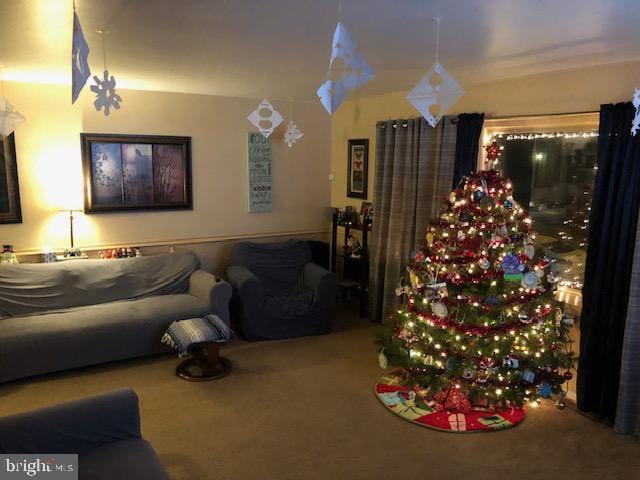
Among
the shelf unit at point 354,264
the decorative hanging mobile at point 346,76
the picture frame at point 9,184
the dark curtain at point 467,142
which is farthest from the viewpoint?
the shelf unit at point 354,264

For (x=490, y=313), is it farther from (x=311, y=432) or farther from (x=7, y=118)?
(x=7, y=118)

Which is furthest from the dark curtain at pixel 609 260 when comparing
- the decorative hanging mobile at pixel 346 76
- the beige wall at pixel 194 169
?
the beige wall at pixel 194 169

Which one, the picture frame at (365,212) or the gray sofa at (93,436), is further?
the picture frame at (365,212)

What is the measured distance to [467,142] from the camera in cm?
412

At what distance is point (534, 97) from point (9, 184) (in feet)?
14.3

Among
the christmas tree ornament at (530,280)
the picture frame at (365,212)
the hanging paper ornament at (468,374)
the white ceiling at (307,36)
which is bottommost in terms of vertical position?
the hanging paper ornament at (468,374)

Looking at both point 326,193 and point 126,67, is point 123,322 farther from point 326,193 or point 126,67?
point 326,193

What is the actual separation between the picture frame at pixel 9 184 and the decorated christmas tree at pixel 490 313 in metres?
3.60

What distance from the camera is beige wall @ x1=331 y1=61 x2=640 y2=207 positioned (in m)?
3.20

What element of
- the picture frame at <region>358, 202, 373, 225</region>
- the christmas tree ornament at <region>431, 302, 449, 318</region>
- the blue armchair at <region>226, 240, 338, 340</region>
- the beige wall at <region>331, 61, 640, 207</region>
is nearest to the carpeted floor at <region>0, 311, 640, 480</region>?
the blue armchair at <region>226, 240, 338, 340</region>

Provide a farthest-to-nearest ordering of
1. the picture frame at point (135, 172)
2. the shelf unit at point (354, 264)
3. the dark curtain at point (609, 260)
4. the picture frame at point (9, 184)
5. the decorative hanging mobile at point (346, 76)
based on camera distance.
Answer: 1. the shelf unit at point (354, 264)
2. the picture frame at point (135, 172)
3. the picture frame at point (9, 184)
4. the dark curtain at point (609, 260)
5. the decorative hanging mobile at point (346, 76)

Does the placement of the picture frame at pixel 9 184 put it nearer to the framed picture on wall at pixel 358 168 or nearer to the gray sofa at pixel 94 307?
the gray sofa at pixel 94 307

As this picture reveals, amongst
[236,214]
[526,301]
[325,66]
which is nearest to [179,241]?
[236,214]

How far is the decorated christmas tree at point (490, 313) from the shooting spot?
3.22 m
